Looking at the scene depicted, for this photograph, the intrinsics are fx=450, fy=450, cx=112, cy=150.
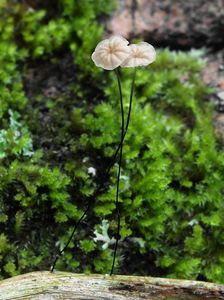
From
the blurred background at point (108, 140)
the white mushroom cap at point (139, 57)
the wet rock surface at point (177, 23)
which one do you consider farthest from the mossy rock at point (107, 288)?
the wet rock surface at point (177, 23)

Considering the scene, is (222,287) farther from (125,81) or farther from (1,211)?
(125,81)

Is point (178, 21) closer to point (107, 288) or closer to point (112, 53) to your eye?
point (112, 53)

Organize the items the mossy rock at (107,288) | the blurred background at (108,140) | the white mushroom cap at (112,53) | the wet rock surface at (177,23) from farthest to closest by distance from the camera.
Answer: the wet rock surface at (177,23) → the blurred background at (108,140) → the mossy rock at (107,288) → the white mushroom cap at (112,53)

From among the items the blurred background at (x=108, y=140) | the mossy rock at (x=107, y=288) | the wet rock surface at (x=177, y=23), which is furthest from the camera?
the wet rock surface at (x=177, y=23)

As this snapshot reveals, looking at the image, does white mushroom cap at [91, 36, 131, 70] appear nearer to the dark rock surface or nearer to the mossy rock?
the mossy rock

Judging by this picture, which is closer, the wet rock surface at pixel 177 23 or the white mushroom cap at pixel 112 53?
the white mushroom cap at pixel 112 53

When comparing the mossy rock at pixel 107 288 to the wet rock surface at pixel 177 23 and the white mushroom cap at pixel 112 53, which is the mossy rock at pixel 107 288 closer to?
the white mushroom cap at pixel 112 53

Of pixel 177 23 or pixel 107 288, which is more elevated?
pixel 177 23

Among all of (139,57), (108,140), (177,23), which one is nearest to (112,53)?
(139,57)

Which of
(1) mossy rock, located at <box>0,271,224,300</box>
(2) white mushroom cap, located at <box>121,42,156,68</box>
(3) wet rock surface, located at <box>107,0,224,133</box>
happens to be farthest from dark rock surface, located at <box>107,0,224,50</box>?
(1) mossy rock, located at <box>0,271,224,300</box>
